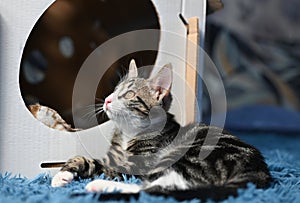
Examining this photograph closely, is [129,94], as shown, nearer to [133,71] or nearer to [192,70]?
[133,71]

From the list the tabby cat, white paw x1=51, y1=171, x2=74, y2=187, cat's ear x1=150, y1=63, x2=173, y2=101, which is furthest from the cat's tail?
cat's ear x1=150, y1=63, x2=173, y2=101

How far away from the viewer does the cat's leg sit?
1.21m

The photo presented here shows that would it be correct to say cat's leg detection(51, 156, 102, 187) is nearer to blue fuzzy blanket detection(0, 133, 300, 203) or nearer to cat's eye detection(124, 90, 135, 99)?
blue fuzzy blanket detection(0, 133, 300, 203)

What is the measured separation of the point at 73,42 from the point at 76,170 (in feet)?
2.77

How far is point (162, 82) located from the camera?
134cm

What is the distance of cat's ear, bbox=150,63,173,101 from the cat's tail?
1.40 feet

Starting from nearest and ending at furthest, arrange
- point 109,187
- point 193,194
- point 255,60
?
point 193,194 < point 109,187 < point 255,60

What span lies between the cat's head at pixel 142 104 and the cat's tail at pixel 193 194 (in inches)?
14.9

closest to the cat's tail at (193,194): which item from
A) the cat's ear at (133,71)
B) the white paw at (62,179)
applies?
the white paw at (62,179)

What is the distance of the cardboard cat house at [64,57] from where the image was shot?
1338mm

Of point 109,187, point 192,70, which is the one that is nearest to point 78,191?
point 109,187

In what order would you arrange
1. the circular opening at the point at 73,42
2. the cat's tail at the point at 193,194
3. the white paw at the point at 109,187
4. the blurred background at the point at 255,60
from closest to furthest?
1. the cat's tail at the point at 193,194
2. the white paw at the point at 109,187
3. the circular opening at the point at 73,42
4. the blurred background at the point at 255,60

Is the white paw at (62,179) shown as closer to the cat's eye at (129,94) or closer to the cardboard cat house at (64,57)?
the cardboard cat house at (64,57)

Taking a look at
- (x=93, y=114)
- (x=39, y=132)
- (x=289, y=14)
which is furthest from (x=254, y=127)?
(x=39, y=132)
